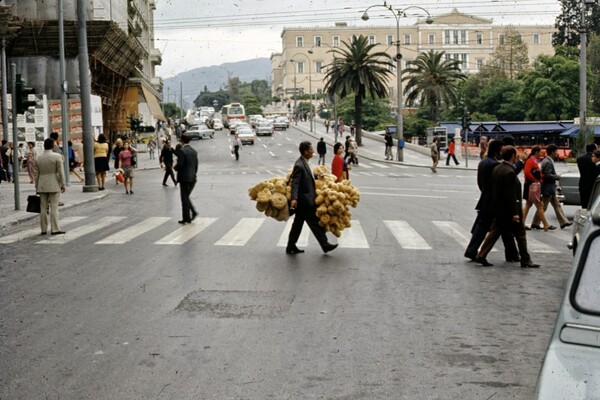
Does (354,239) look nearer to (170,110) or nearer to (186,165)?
(186,165)

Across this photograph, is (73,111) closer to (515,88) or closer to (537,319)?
(537,319)

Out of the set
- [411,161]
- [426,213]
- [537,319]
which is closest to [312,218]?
[537,319]

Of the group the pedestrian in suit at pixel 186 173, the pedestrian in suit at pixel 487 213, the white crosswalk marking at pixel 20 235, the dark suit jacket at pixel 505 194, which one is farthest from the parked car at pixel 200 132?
the dark suit jacket at pixel 505 194

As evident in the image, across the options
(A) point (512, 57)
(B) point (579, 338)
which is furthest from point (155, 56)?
(B) point (579, 338)

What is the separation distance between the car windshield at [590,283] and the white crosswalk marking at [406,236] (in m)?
10.4

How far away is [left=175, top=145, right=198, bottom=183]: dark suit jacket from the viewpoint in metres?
17.8

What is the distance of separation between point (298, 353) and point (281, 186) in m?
6.59

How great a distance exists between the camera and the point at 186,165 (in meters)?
17.8

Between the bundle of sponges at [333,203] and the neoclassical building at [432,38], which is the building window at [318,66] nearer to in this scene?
the neoclassical building at [432,38]

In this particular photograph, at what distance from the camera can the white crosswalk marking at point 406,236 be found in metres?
14.6

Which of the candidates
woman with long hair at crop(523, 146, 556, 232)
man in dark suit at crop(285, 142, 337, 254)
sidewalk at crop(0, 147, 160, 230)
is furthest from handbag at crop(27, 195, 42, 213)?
woman with long hair at crop(523, 146, 556, 232)

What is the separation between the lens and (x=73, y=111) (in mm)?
46469

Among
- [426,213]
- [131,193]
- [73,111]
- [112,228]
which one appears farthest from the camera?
[73,111]

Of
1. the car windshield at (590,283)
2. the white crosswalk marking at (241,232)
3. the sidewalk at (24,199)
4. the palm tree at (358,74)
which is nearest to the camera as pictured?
the car windshield at (590,283)
